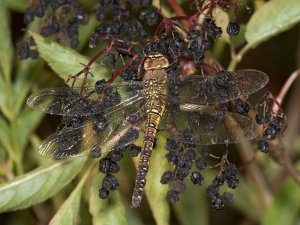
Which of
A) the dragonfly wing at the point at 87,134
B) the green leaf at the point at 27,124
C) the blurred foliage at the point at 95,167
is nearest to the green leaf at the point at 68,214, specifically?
the blurred foliage at the point at 95,167

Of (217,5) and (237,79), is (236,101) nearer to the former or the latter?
(237,79)

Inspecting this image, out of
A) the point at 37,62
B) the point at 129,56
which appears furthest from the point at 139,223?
the point at 129,56

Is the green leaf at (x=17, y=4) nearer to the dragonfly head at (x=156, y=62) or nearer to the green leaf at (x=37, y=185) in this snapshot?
the green leaf at (x=37, y=185)

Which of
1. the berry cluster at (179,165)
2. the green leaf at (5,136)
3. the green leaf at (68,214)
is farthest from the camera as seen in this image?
the green leaf at (5,136)

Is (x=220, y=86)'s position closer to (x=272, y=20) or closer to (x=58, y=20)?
(x=272, y=20)

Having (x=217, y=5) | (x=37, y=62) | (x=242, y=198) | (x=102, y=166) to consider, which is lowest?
(x=242, y=198)

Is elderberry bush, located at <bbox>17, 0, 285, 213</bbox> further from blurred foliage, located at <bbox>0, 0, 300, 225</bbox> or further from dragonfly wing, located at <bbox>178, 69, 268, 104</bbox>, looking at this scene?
blurred foliage, located at <bbox>0, 0, 300, 225</bbox>

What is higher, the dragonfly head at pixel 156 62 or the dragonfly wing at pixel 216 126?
the dragonfly head at pixel 156 62
